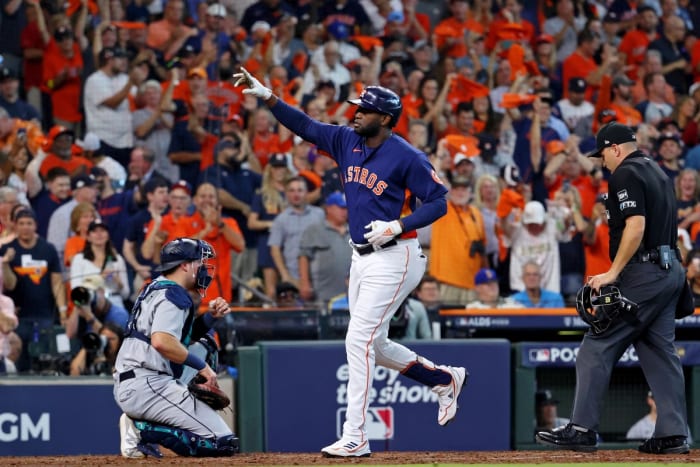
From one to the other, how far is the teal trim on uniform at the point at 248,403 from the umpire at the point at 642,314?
3.32 meters

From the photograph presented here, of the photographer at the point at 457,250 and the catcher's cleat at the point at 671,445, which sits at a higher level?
the photographer at the point at 457,250

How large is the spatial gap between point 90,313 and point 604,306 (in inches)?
176

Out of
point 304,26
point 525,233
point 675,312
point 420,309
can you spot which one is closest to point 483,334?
point 420,309

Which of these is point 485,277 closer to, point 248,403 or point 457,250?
point 457,250

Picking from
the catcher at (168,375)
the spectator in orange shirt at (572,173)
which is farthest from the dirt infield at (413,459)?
the spectator in orange shirt at (572,173)

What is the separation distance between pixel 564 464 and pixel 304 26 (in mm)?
9124

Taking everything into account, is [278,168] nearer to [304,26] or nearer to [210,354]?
[304,26]

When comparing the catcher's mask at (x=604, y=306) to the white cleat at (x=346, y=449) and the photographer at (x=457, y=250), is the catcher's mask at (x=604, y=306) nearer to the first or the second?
the white cleat at (x=346, y=449)

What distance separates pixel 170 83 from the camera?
12.8 metres

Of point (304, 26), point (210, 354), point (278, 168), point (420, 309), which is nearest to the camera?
point (210, 354)

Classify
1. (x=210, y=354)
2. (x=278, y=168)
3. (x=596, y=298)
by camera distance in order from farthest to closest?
(x=278, y=168) < (x=210, y=354) < (x=596, y=298)

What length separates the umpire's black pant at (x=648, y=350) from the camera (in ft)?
22.9

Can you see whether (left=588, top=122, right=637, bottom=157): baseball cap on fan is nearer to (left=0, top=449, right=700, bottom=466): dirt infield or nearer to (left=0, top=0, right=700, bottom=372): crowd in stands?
(left=0, top=449, right=700, bottom=466): dirt infield

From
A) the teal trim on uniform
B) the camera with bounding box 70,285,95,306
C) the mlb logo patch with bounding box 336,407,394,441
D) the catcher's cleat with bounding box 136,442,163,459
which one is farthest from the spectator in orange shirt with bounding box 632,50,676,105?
the catcher's cleat with bounding box 136,442,163,459
